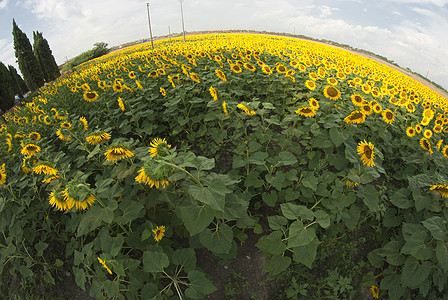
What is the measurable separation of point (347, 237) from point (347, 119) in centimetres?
151

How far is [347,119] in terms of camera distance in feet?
9.75

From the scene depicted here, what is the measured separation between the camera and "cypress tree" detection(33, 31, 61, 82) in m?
26.8

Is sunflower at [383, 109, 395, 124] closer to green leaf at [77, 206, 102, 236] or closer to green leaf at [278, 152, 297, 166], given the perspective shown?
green leaf at [278, 152, 297, 166]

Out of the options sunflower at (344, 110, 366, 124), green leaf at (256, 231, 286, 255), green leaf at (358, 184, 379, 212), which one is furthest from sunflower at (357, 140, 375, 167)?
green leaf at (256, 231, 286, 255)

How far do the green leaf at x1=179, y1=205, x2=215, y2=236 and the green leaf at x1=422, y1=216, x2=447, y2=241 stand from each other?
82.0 inches

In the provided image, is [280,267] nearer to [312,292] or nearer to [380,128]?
[312,292]

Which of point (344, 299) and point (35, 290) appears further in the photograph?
point (35, 290)

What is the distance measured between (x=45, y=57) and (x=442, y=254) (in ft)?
119

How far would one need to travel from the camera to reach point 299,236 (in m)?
1.93

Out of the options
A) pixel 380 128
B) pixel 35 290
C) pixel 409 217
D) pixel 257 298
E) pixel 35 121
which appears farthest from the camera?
pixel 35 121

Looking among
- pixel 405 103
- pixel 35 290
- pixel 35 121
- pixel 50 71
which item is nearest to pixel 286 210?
pixel 35 290

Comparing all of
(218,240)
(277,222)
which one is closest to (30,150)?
(218,240)

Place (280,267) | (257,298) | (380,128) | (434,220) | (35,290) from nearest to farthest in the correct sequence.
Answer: (280,267)
(434,220)
(257,298)
(35,290)
(380,128)

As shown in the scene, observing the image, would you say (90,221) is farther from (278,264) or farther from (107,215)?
(278,264)
